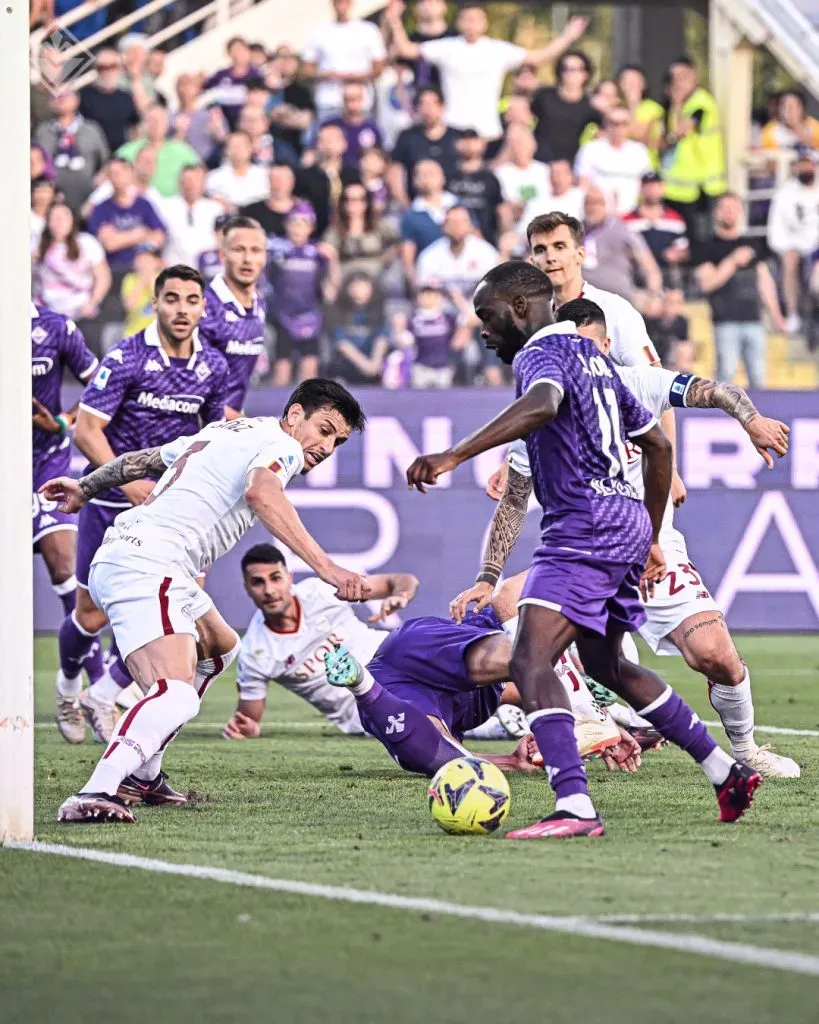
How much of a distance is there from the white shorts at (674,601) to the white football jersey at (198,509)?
196 centimetres

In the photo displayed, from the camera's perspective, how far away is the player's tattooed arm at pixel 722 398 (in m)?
7.35

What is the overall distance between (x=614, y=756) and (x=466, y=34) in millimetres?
12761

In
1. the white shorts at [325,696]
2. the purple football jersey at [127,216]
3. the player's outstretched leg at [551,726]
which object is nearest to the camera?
the player's outstretched leg at [551,726]

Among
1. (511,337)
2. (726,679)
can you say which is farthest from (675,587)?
(511,337)

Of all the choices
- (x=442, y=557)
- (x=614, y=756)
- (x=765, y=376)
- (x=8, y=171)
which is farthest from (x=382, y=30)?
(x=8, y=171)

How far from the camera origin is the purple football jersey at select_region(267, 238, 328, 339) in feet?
55.2

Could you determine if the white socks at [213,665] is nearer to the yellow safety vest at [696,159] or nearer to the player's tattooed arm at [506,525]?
the player's tattooed arm at [506,525]

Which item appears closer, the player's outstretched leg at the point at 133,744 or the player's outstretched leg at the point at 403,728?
the player's outstretched leg at the point at 133,744

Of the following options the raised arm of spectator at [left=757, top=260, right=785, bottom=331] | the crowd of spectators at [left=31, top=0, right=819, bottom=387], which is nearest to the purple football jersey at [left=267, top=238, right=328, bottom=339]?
the crowd of spectators at [left=31, top=0, right=819, bottom=387]

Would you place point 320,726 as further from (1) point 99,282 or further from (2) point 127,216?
(2) point 127,216

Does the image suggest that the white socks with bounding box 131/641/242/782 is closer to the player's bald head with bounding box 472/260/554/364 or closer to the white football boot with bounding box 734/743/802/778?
the player's bald head with bounding box 472/260/554/364

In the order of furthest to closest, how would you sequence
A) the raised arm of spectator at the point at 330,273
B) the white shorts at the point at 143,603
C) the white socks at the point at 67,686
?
the raised arm of spectator at the point at 330,273, the white socks at the point at 67,686, the white shorts at the point at 143,603

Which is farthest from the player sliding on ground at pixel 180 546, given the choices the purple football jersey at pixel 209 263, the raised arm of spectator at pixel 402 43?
the raised arm of spectator at pixel 402 43

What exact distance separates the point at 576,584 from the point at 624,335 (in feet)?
7.74
